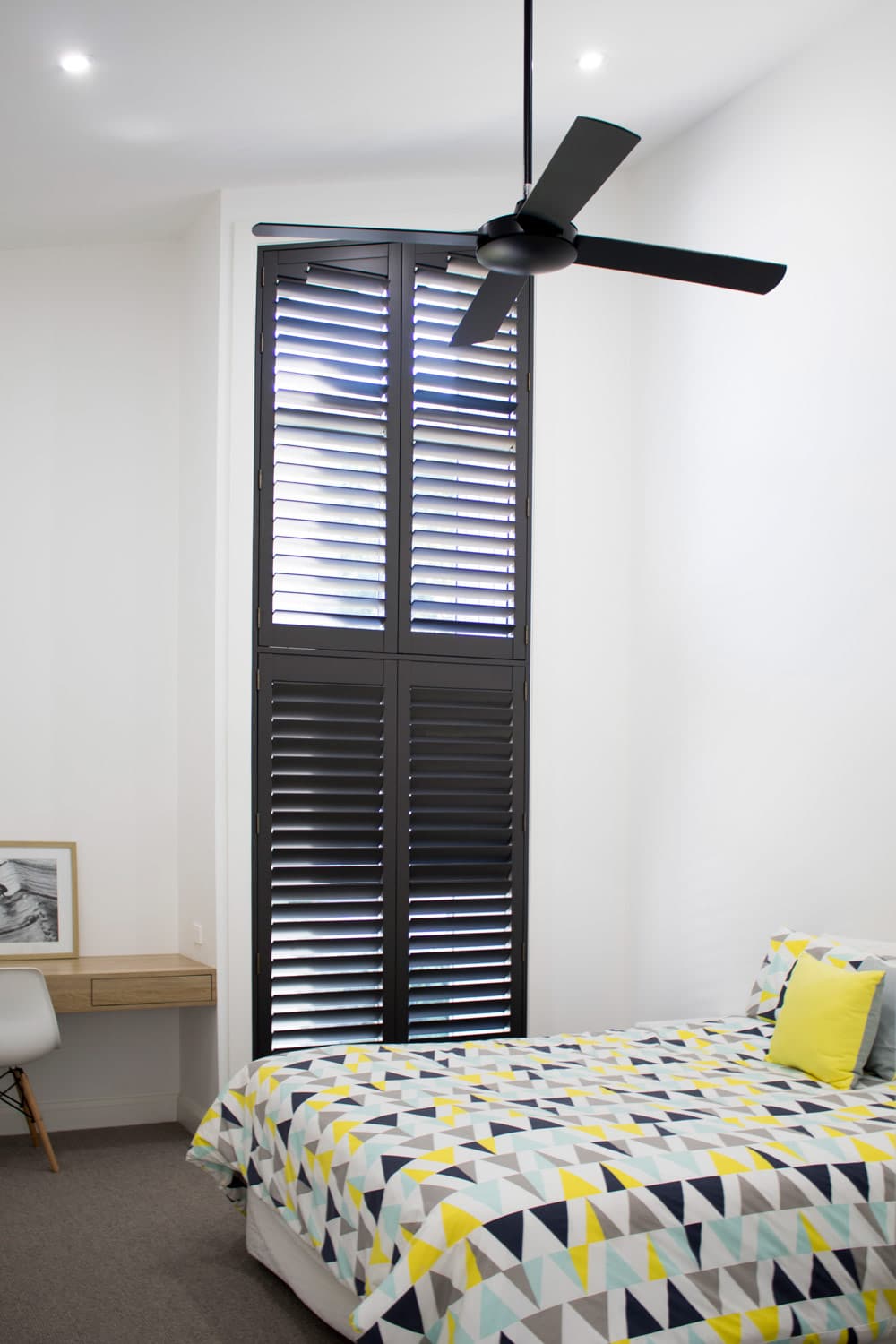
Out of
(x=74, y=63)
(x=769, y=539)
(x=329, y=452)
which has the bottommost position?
(x=769, y=539)

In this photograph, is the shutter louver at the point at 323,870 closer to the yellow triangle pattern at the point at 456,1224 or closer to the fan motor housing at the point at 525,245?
the fan motor housing at the point at 525,245

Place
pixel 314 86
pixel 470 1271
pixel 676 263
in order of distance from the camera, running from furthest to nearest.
Answer: pixel 314 86
pixel 676 263
pixel 470 1271

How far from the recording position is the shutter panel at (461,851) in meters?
4.40

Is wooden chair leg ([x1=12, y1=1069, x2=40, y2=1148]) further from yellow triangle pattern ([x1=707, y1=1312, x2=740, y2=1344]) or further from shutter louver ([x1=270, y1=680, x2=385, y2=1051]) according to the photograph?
yellow triangle pattern ([x1=707, y1=1312, x2=740, y2=1344])

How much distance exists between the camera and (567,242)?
2602 mm

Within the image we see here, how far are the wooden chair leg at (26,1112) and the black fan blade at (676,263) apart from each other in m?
3.19

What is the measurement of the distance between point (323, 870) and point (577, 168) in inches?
105

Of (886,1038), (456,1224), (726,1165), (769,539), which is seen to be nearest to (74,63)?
(769,539)

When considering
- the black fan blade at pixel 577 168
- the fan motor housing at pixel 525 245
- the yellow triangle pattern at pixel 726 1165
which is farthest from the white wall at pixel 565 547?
the yellow triangle pattern at pixel 726 1165

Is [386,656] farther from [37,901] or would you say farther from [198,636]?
[37,901]

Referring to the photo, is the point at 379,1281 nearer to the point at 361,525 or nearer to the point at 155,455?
the point at 361,525

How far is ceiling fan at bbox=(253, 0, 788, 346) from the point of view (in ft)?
7.48

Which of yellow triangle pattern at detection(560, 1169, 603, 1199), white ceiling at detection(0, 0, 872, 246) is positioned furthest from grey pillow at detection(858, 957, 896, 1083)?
white ceiling at detection(0, 0, 872, 246)

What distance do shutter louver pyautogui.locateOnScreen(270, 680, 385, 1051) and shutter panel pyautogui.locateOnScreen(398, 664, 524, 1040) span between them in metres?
0.14
